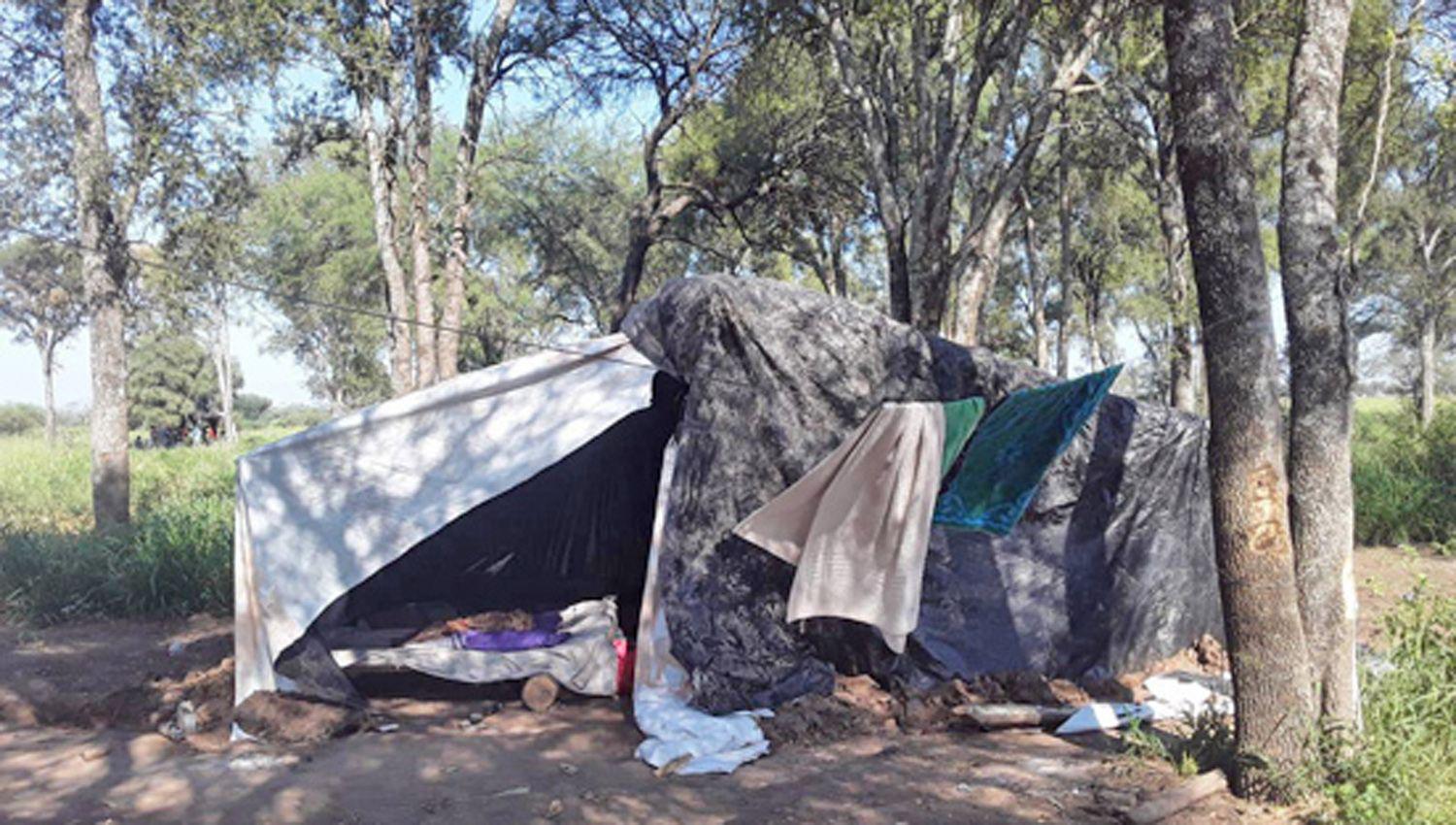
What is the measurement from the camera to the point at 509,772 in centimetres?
466

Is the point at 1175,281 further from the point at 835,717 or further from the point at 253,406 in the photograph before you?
the point at 253,406

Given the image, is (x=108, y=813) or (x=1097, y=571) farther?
(x=1097, y=571)

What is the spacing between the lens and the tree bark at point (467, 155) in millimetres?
11617

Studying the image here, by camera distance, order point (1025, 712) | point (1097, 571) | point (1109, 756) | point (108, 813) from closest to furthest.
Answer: point (108, 813), point (1109, 756), point (1025, 712), point (1097, 571)

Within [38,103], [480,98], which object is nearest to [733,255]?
[480,98]

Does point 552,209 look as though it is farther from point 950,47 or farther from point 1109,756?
point 1109,756

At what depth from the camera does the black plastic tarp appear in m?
5.39

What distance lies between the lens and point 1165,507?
20.6ft

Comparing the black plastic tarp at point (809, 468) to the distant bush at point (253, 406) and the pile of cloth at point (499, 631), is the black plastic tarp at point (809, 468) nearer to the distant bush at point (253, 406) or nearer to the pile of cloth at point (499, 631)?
the pile of cloth at point (499, 631)

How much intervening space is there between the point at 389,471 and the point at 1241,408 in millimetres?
4267

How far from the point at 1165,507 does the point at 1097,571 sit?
Result: 0.65m

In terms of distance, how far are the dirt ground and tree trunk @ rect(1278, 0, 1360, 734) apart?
0.67 meters

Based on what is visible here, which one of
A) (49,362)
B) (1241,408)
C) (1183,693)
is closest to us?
(1241,408)

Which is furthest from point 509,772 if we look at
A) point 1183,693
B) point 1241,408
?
point 1183,693
